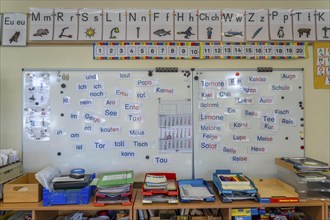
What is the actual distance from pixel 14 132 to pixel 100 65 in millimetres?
987

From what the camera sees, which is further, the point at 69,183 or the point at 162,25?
the point at 162,25

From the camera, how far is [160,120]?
2.26m

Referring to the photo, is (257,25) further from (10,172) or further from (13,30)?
(10,172)

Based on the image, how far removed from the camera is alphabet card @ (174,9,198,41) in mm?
2266

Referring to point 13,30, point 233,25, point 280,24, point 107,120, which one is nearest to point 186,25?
point 233,25

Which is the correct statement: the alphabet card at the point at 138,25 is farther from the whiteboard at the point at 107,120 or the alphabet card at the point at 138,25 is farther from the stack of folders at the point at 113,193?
the stack of folders at the point at 113,193

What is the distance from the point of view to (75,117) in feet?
7.42

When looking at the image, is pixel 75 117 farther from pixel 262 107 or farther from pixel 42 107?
pixel 262 107

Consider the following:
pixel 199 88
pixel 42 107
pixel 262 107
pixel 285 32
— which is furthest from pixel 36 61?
pixel 285 32

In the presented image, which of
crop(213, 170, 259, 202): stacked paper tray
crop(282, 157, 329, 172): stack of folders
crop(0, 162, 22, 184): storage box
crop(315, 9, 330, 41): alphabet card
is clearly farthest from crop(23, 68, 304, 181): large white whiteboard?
crop(315, 9, 330, 41): alphabet card

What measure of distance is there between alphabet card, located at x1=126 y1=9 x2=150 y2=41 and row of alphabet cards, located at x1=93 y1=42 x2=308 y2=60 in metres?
0.06

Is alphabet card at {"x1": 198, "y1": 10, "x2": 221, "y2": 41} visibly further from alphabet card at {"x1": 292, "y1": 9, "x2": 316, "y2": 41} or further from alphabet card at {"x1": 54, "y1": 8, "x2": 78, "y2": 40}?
alphabet card at {"x1": 54, "y1": 8, "x2": 78, "y2": 40}

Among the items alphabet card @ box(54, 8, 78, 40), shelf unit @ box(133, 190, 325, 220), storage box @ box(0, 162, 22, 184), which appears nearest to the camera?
shelf unit @ box(133, 190, 325, 220)

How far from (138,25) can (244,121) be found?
1302mm
